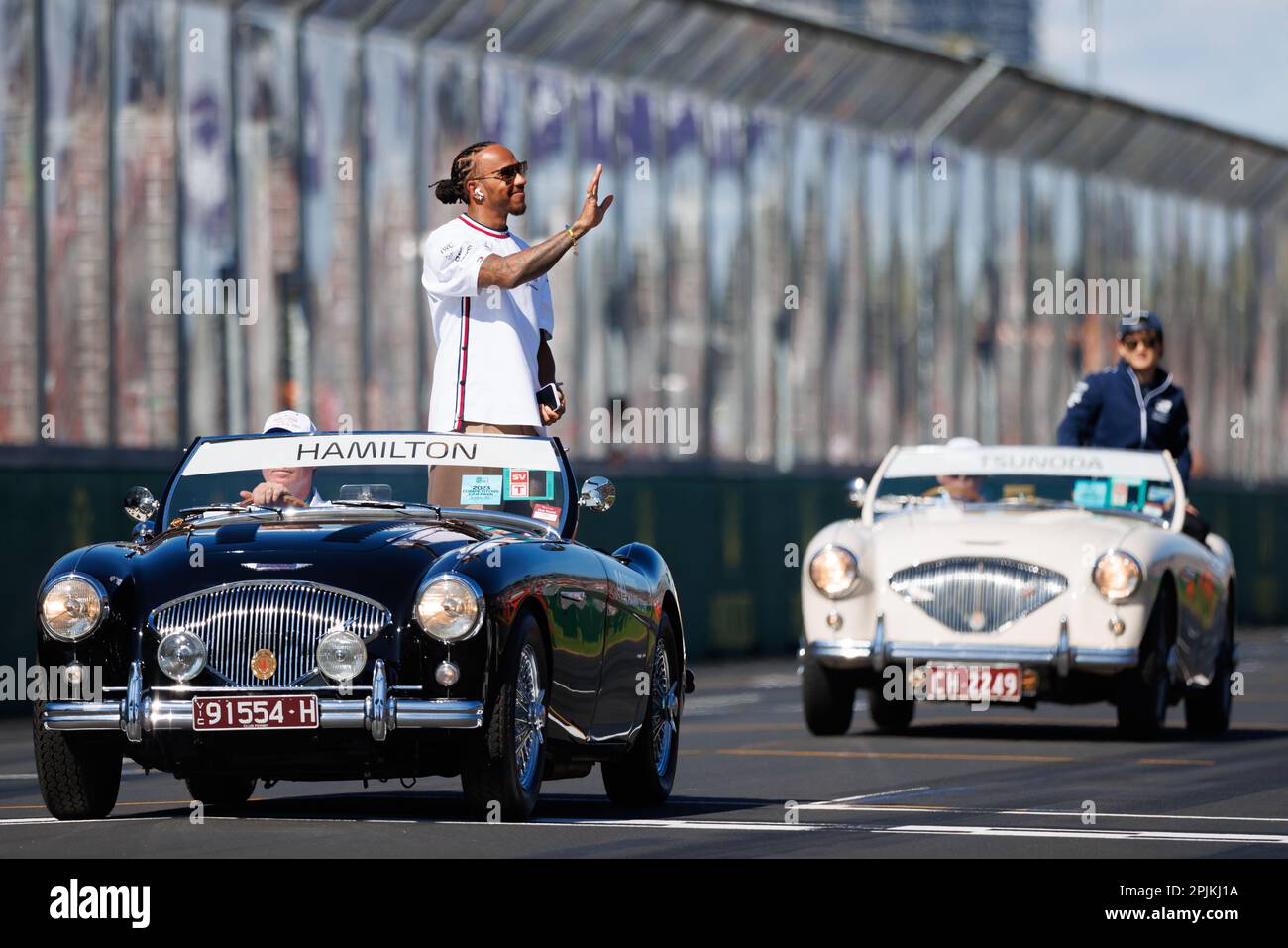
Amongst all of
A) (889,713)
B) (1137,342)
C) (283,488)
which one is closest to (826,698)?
(889,713)

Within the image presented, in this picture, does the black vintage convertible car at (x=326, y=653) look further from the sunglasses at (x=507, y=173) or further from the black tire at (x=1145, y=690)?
the black tire at (x=1145, y=690)

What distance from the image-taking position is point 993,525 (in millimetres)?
14164

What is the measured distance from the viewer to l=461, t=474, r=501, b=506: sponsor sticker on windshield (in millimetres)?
10062

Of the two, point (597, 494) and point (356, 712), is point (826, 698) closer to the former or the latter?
point (597, 494)

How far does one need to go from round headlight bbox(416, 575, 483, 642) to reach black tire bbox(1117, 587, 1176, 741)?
5838mm

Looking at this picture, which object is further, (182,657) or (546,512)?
(546,512)

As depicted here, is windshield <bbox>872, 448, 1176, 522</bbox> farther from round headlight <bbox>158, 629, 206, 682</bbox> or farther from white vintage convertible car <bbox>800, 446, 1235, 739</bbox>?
round headlight <bbox>158, 629, 206, 682</bbox>

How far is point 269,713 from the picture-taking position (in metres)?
8.61

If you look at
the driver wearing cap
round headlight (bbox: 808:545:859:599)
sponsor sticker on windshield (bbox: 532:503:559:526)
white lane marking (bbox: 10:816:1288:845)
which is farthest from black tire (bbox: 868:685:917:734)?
white lane marking (bbox: 10:816:1288:845)

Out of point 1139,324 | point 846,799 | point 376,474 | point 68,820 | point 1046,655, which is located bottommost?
point 846,799

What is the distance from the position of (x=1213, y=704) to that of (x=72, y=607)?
7552 millimetres

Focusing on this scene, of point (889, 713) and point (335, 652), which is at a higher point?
point (335, 652)

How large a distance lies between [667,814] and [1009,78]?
885 inches

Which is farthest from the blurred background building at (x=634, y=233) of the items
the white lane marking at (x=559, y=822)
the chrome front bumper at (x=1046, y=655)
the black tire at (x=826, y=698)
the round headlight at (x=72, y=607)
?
the round headlight at (x=72, y=607)
